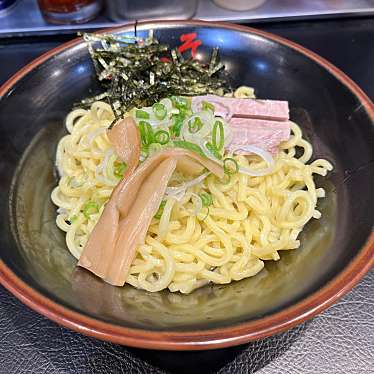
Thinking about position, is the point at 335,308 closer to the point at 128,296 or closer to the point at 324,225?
the point at 324,225

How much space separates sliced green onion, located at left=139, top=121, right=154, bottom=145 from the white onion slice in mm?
392

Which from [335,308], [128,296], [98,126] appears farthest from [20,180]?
[335,308]

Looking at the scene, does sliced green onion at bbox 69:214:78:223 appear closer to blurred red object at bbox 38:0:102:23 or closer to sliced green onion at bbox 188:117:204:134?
sliced green onion at bbox 188:117:204:134

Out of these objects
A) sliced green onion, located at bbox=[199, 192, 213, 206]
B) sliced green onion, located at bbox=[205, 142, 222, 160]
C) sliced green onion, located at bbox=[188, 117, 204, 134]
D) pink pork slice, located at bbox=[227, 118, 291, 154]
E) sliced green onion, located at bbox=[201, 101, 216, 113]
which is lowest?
sliced green onion, located at bbox=[199, 192, 213, 206]

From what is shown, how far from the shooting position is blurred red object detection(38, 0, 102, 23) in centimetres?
330

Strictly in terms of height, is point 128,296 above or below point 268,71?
below

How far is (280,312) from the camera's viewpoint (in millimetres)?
1462

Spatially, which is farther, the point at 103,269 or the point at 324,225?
the point at 324,225

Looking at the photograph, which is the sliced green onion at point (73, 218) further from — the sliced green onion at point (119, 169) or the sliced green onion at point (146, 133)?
the sliced green onion at point (146, 133)

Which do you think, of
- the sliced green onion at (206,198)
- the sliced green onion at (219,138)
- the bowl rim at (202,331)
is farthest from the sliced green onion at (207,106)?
the bowl rim at (202,331)

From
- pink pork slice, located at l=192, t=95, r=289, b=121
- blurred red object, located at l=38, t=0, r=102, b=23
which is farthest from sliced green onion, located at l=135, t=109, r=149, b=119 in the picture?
blurred red object, located at l=38, t=0, r=102, b=23

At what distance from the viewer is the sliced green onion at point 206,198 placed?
1910 mm

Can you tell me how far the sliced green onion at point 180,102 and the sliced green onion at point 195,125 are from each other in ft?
0.55

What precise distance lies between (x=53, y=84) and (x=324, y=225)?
1446 millimetres
